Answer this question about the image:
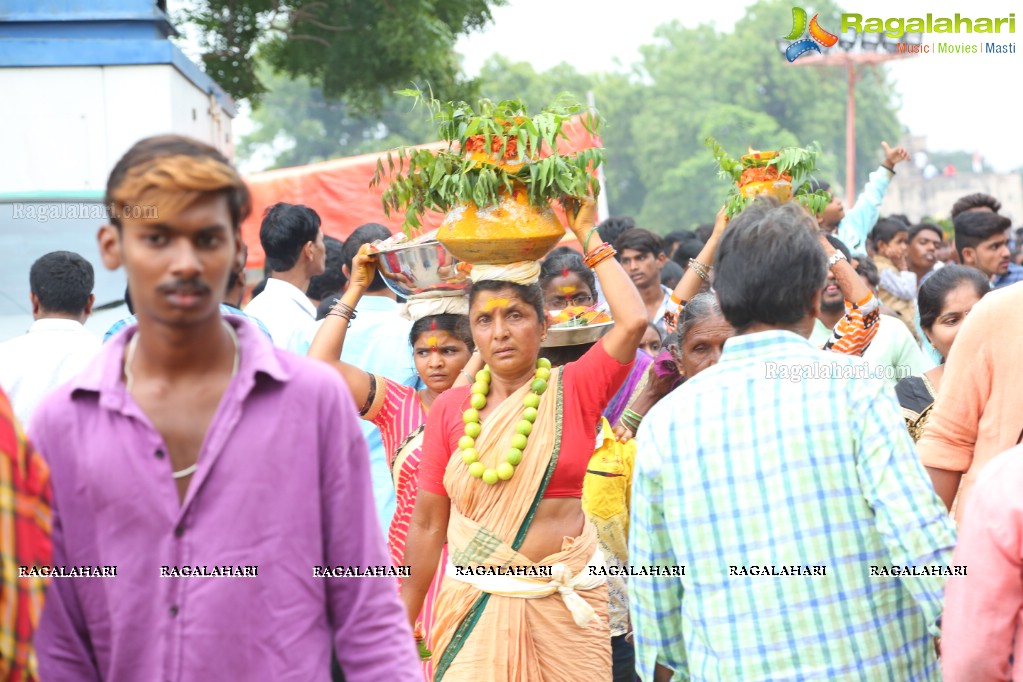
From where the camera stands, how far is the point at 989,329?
12.6ft

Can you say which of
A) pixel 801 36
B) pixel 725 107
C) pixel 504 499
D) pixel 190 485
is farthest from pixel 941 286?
pixel 725 107

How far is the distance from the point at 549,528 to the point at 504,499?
0.20 metres

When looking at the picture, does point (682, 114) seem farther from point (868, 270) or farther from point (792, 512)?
point (792, 512)

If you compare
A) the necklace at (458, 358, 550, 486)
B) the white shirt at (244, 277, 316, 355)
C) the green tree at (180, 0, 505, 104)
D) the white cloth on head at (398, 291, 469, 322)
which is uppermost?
the green tree at (180, 0, 505, 104)

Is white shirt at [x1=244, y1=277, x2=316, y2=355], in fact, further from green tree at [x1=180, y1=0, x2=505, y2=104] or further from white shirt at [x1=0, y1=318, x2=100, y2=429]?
green tree at [x1=180, y1=0, x2=505, y2=104]

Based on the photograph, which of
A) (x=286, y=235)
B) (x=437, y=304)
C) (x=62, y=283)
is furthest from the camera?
(x=286, y=235)

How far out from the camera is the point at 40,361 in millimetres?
5543

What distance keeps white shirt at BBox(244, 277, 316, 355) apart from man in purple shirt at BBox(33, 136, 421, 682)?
383cm

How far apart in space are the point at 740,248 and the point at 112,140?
9.50 meters

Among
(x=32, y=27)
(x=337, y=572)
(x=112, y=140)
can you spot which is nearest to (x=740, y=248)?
(x=337, y=572)

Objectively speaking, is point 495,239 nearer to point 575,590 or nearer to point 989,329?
point 575,590

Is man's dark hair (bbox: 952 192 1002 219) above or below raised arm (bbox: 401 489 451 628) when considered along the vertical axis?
above

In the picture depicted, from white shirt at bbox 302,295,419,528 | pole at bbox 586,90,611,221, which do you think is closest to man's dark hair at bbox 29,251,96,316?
white shirt at bbox 302,295,419,528

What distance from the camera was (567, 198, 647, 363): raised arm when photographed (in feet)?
14.6
